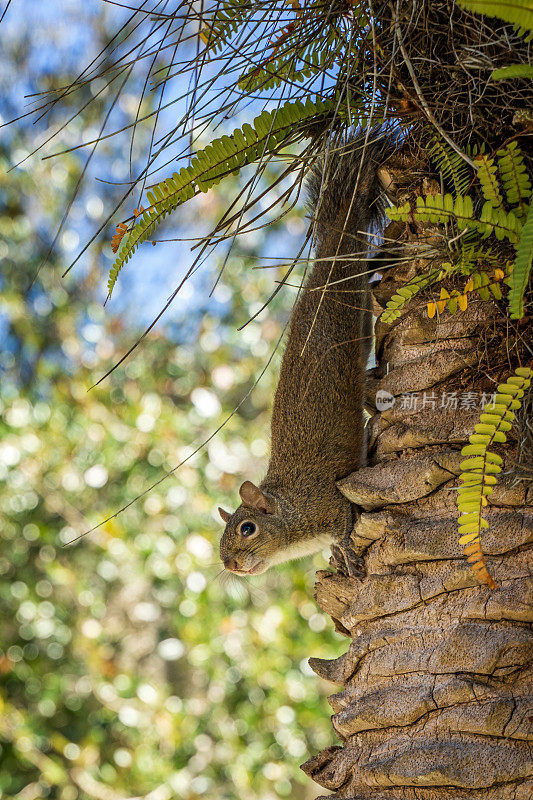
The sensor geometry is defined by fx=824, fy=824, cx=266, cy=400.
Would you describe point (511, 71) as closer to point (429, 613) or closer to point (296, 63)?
point (296, 63)

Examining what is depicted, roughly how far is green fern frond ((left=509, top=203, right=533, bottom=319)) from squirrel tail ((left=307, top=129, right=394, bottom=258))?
1.82ft

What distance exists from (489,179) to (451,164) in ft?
0.52

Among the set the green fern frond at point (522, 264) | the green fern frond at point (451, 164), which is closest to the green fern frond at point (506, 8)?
the green fern frond at point (522, 264)

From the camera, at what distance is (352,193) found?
7.61 feet

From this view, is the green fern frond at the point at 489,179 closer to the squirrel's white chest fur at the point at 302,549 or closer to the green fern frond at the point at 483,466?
the green fern frond at the point at 483,466

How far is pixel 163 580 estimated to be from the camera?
560cm

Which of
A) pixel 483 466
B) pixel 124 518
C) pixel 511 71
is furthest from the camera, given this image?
pixel 124 518

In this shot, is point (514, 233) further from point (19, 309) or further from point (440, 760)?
point (19, 309)

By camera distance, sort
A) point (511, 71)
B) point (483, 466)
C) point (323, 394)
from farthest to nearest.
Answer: point (323, 394) < point (483, 466) < point (511, 71)

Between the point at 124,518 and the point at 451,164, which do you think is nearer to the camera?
the point at 451,164

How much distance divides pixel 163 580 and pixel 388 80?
4445mm

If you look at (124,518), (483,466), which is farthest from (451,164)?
(124,518)

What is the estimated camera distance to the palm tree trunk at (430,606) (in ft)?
4.59

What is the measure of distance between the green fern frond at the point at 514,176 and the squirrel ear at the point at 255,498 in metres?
1.51
